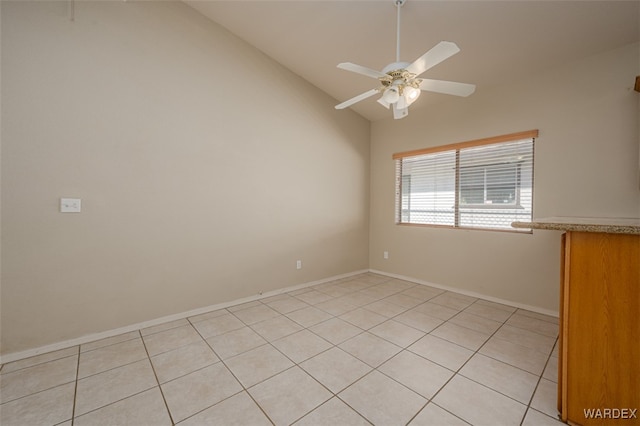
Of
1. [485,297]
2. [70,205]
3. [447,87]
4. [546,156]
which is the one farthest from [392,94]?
[485,297]

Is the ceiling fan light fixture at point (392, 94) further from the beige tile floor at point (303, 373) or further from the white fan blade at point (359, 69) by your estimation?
the beige tile floor at point (303, 373)

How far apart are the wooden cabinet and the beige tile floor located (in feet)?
0.86

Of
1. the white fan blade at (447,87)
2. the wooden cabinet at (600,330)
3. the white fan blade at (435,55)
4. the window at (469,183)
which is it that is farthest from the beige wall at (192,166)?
the white fan blade at (435,55)

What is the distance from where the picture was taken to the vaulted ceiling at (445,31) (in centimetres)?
214

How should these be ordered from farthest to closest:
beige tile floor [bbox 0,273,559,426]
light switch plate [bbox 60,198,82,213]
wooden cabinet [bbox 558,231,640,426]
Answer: light switch plate [bbox 60,198,82,213]
beige tile floor [bbox 0,273,559,426]
wooden cabinet [bbox 558,231,640,426]

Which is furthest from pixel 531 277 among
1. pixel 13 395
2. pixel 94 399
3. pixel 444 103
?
pixel 13 395

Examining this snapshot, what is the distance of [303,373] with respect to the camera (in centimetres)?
182

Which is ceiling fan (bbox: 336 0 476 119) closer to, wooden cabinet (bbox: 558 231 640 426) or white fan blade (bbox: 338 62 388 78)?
white fan blade (bbox: 338 62 388 78)

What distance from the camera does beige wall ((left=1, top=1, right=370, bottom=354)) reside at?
1.98 m

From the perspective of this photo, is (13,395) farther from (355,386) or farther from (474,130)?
(474,130)

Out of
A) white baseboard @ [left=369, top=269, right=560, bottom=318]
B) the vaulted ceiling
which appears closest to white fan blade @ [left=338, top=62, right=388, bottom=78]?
the vaulted ceiling

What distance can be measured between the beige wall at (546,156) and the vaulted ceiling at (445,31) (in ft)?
0.71

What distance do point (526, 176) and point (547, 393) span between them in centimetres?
226

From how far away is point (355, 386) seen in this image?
1.68m
